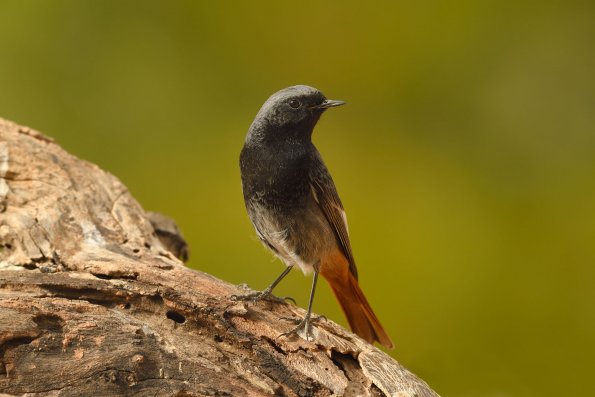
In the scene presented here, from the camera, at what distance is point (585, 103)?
5352mm

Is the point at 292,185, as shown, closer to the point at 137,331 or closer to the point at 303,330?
the point at 303,330

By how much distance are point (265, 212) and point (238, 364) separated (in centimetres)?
87

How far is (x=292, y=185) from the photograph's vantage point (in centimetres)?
355

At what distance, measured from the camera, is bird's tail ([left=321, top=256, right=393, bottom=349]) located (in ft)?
12.8

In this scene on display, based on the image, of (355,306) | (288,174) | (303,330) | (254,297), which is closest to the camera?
(303,330)

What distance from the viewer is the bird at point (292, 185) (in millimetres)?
3541

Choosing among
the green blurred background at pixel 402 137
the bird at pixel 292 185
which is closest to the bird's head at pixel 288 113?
the bird at pixel 292 185

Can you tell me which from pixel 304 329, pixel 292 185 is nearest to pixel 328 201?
pixel 292 185

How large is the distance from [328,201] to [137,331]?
1.24 m

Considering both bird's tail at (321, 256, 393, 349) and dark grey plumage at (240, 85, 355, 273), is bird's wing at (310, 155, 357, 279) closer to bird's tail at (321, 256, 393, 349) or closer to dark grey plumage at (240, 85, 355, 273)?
dark grey plumage at (240, 85, 355, 273)

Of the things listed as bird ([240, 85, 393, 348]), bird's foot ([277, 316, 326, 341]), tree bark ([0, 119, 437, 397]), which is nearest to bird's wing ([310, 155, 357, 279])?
bird ([240, 85, 393, 348])

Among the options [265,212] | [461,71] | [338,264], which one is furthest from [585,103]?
[265,212]

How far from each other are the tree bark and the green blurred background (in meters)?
1.63

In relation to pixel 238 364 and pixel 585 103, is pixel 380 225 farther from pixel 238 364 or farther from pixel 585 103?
pixel 238 364
